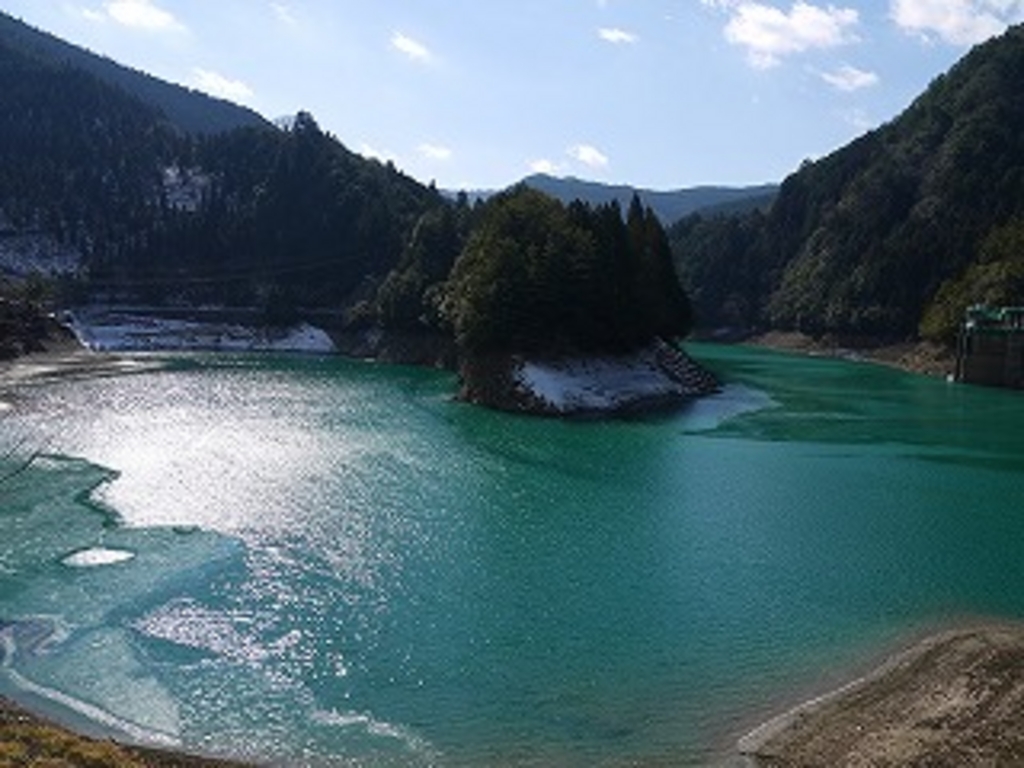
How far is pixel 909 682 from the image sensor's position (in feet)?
84.1

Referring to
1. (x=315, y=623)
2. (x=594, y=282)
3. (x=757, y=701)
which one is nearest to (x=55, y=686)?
(x=315, y=623)

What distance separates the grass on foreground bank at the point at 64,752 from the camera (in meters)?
17.7

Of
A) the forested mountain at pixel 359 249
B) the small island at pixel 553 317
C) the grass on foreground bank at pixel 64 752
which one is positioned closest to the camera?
the grass on foreground bank at pixel 64 752

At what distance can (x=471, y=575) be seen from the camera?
35.6 meters

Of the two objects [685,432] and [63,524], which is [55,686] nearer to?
[63,524]

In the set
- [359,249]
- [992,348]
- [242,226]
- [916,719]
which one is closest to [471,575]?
[916,719]

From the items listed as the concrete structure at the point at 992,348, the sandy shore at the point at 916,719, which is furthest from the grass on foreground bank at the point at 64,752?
the concrete structure at the point at 992,348

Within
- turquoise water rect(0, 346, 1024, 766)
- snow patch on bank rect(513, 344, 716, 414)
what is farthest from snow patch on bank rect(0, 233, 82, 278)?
snow patch on bank rect(513, 344, 716, 414)

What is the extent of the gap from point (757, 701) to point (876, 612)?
29.5ft

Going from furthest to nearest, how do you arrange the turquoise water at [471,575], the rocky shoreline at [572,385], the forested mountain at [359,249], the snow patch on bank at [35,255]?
the snow patch on bank at [35,255] → the forested mountain at [359,249] → the rocky shoreline at [572,385] → the turquoise water at [471,575]

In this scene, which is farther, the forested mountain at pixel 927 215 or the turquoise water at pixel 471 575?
the forested mountain at pixel 927 215

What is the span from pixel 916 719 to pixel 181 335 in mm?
131096

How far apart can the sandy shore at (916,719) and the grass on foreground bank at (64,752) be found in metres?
11.4

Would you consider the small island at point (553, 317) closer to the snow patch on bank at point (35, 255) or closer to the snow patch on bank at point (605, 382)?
the snow patch on bank at point (605, 382)
